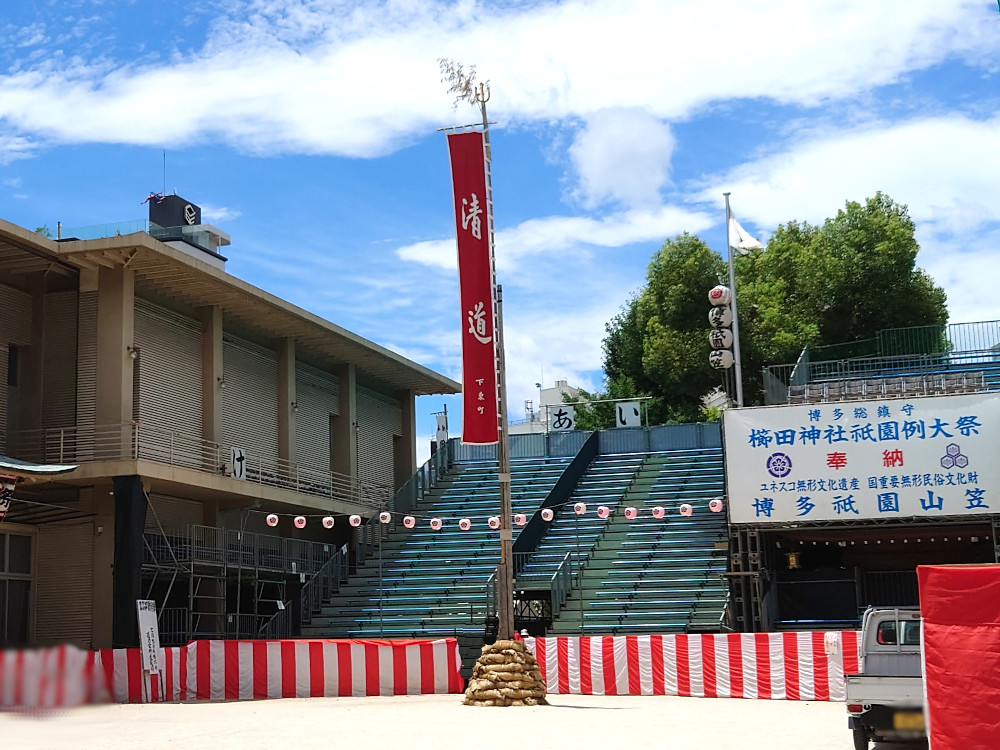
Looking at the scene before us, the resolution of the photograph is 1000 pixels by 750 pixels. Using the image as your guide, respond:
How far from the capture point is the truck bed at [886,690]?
1348cm

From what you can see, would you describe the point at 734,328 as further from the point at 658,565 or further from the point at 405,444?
the point at 405,444

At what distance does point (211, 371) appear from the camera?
34.8m

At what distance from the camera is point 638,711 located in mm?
21406

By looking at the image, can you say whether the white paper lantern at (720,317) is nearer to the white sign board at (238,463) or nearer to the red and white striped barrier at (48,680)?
the white sign board at (238,463)

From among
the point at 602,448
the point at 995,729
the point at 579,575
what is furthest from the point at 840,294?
the point at 995,729

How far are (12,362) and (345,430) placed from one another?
42.2 ft

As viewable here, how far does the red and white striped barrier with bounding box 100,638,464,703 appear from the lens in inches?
1068

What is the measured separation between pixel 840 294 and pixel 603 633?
26140 mm

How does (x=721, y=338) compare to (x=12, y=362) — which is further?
(x=721, y=338)

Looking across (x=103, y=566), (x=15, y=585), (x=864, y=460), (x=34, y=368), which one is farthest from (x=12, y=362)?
(x=864, y=460)

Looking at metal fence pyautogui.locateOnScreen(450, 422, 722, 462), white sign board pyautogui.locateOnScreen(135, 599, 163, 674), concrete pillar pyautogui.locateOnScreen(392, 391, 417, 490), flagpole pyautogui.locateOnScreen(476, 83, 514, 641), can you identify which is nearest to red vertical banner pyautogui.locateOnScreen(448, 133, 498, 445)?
flagpole pyautogui.locateOnScreen(476, 83, 514, 641)

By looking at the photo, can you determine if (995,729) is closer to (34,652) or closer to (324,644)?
(34,652)

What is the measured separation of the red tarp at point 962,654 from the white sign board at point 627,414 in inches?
1388

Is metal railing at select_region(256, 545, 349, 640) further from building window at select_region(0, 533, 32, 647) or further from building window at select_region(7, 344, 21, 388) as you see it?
building window at select_region(7, 344, 21, 388)
